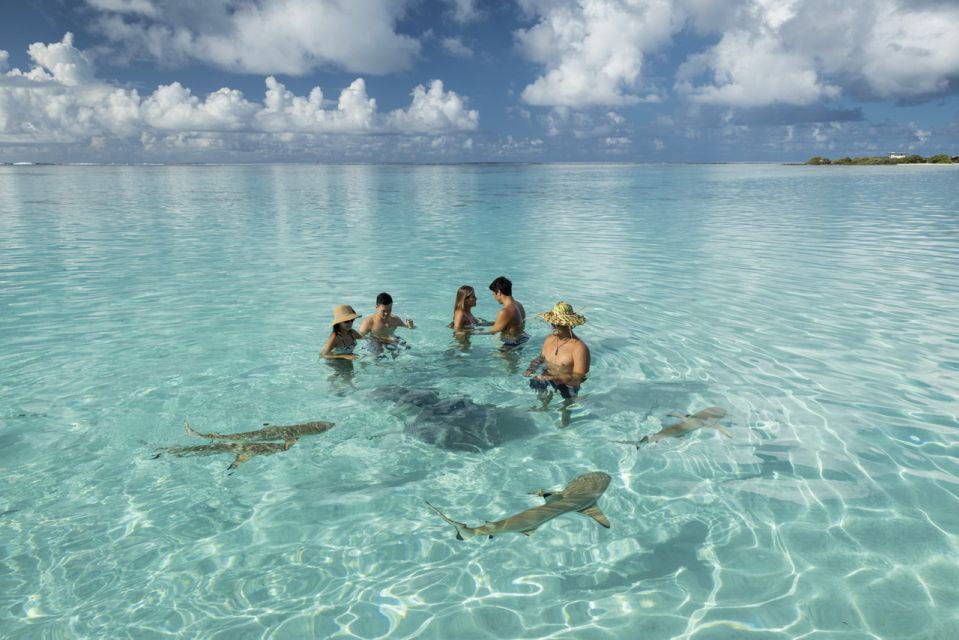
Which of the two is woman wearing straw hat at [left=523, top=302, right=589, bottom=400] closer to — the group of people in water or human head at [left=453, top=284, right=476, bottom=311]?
the group of people in water

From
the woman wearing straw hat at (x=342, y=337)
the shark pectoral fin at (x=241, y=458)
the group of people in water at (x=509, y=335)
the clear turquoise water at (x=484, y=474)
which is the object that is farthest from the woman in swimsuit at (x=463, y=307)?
the shark pectoral fin at (x=241, y=458)

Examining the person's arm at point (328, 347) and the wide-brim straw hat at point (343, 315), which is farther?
the person's arm at point (328, 347)

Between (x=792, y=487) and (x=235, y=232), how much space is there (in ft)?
82.8

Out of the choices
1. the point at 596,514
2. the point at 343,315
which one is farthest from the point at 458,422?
the point at 343,315

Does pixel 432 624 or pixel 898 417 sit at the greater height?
pixel 898 417

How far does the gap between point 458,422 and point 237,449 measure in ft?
7.92

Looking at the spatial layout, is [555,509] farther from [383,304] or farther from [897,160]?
[897,160]

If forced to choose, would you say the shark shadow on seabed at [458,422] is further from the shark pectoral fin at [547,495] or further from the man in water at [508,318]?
the man in water at [508,318]

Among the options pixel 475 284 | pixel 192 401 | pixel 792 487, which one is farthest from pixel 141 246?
pixel 792 487

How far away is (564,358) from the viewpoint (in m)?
7.66

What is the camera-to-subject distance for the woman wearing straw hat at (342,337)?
8539 millimetres

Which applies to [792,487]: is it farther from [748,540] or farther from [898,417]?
[898,417]

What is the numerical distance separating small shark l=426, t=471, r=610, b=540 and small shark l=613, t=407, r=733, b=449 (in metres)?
1.12

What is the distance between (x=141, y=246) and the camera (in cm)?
2136
